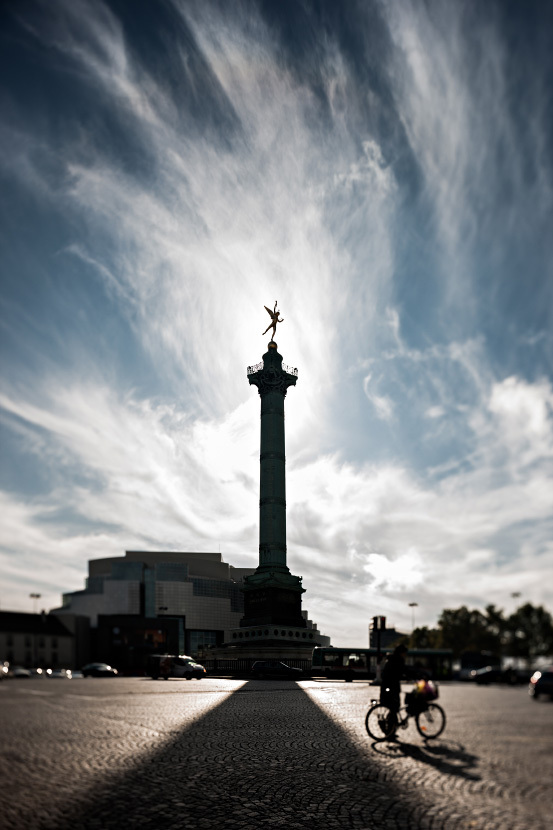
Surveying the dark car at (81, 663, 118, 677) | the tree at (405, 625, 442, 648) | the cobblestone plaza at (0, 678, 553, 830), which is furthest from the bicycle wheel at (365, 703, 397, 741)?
the dark car at (81, 663, 118, 677)

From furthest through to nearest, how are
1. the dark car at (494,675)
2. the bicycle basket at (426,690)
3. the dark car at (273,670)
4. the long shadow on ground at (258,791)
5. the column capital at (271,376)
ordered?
the column capital at (271,376), the dark car at (273,670), the bicycle basket at (426,690), the long shadow on ground at (258,791), the dark car at (494,675)

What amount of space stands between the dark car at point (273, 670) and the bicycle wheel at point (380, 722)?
747 cm

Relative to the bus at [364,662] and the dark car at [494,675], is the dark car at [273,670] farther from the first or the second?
the dark car at [494,675]

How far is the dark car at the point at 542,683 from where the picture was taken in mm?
4102

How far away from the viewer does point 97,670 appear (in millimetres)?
8062

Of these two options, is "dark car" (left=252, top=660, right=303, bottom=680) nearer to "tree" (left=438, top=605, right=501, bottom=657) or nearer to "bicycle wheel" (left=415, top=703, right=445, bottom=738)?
"bicycle wheel" (left=415, top=703, right=445, bottom=738)

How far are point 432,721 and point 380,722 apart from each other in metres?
3.18

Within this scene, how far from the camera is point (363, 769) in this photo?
26.9ft

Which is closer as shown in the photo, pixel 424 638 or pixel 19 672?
pixel 19 672

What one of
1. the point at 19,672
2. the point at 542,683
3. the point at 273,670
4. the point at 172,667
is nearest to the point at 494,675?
the point at 542,683

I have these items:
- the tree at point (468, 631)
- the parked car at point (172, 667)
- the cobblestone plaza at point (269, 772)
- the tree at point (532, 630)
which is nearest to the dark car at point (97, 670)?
the cobblestone plaza at point (269, 772)

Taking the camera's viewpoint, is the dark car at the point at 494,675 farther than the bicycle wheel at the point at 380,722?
No

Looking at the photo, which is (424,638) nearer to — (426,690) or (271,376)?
(426,690)

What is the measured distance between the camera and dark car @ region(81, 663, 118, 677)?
7.40 metres
